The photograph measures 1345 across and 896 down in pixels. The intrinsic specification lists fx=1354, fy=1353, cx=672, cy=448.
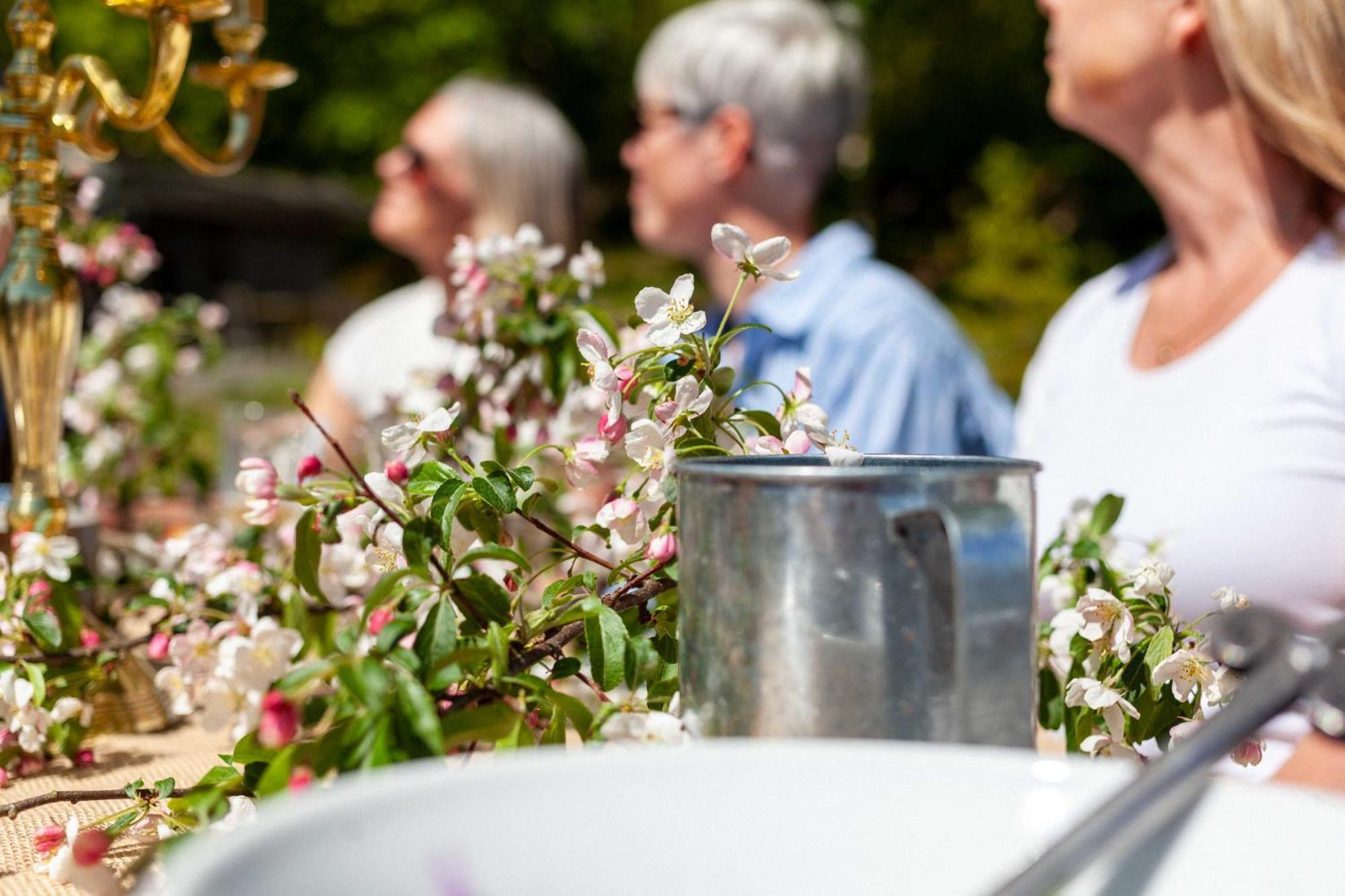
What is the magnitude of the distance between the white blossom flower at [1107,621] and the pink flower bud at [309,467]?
464mm

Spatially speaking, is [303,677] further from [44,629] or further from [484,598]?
[44,629]

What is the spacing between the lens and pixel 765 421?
771mm

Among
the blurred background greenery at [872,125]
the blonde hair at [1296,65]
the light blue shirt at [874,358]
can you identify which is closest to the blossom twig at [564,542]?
the blonde hair at [1296,65]

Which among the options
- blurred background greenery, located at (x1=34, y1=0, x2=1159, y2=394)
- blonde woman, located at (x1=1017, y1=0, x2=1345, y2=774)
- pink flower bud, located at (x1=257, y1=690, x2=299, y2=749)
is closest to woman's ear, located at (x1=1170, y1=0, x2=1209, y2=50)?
blonde woman, located at (x1=1017, y1=0, x2=1345, y2=774)

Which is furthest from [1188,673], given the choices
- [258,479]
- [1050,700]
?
[258,479]

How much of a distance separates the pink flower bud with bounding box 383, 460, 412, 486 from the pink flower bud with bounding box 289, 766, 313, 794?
265mm

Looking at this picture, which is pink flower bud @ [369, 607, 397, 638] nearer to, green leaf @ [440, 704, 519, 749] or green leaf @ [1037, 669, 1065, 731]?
green leaf @ [440, 704, 519, 749]

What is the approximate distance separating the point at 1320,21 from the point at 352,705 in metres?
1.29

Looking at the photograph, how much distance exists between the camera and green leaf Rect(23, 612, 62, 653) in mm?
927

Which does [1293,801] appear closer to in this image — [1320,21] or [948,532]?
[948,532]

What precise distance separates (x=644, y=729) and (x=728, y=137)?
2.47 metres

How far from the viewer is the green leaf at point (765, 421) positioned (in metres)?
0.76

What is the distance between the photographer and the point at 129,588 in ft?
4.71

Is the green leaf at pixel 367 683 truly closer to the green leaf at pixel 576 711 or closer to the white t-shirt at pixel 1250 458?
Answer: the green leaf at pixel 576 711
